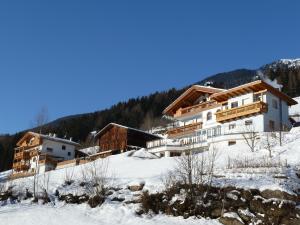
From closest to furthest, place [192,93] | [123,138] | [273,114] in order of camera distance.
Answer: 1. [273,114]
2. [192,93]
3. [123,138]

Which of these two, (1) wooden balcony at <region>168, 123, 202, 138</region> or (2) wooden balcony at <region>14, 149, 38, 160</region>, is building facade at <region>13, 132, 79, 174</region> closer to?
(2) wooden balcony at <region>14, 149, 38, 160</region>

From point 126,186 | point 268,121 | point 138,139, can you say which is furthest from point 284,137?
point 138,139

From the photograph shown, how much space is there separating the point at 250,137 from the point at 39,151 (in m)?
40.5

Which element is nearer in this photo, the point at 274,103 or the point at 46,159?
the point at 274,103

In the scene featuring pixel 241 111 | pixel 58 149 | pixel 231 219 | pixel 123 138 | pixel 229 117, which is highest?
pixel 241 111

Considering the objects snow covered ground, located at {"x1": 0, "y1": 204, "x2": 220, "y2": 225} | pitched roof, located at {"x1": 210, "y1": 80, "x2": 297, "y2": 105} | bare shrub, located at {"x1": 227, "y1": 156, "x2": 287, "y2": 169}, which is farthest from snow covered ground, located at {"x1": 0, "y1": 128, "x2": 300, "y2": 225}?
pitched roof, located at {"x1": 210, "y1": 80, "x2": 297, "y2": 105}

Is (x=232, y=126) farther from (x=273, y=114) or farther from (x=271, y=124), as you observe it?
(x=273, y=114)

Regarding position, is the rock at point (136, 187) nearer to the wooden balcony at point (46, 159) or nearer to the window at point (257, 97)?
the window at point (257, 97)

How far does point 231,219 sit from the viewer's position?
20.2 metres

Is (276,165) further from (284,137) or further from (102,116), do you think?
(102,116)

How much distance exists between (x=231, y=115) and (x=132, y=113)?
8830 centimetres

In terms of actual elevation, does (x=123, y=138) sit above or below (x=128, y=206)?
above

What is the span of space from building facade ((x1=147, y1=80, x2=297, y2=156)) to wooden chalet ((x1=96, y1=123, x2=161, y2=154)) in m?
8.73

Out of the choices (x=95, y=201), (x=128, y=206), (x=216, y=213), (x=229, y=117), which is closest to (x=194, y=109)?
(x=229, y=117)
